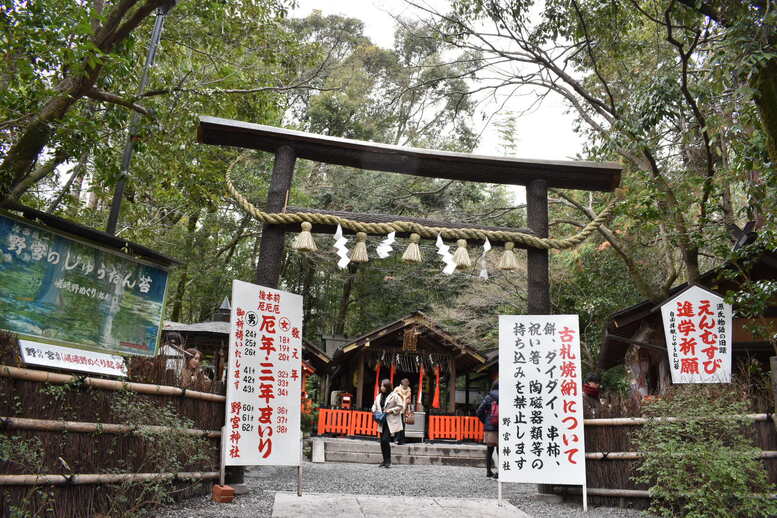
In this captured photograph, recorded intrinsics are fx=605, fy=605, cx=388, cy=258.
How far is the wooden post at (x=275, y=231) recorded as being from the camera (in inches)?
297

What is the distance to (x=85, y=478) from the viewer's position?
4.81 meters

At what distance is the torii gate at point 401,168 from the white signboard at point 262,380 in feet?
2.01

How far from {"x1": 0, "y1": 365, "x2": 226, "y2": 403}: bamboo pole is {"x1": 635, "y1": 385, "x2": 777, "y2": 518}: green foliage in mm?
4826

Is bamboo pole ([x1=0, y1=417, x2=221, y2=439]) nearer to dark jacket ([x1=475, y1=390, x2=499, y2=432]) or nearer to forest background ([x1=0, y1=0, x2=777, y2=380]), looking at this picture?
forest background ([x1=0, y1=0, x2=777, y2=380])

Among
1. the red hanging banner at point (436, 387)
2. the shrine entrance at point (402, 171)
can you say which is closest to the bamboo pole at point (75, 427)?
the shrine entrance at point (402, 171)

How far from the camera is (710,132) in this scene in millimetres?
8617

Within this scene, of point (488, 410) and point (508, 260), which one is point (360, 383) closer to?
point (488, 410)

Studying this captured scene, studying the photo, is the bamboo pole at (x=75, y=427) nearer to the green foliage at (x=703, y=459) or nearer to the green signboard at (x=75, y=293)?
the green signboard at (x=75, y=293)

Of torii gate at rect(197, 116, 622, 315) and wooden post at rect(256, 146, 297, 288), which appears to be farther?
torii gate at rect(197, 116, 622, 315)

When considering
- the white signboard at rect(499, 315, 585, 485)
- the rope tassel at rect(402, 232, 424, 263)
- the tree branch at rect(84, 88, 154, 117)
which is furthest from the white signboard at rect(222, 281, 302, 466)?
the white signboard at rect(499, 315, 585, 485)

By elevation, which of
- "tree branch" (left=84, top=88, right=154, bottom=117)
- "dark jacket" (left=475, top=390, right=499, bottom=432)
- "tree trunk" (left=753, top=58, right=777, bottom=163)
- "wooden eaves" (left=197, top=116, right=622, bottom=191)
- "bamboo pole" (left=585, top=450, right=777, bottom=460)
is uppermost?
"wooden eaves" (left=197, top=116, right=622, bottom=191)

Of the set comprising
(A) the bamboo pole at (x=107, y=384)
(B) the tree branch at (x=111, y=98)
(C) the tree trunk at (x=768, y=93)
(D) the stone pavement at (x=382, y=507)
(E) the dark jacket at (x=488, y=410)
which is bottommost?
(D) the stone pavement at (x=382, y=507)

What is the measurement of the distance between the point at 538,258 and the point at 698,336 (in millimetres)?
2431

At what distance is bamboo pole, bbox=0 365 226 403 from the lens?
4438 millimetres
